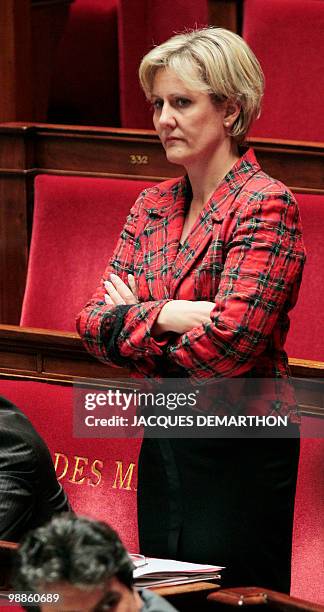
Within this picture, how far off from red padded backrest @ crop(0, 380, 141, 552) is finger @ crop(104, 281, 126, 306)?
168 millimetres

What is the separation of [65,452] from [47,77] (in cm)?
66

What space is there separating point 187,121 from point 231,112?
2 cm

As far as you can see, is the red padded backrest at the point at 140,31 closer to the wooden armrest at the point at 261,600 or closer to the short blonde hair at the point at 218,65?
the short blonde hair at the point at 218,65

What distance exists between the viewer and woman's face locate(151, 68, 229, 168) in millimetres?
504

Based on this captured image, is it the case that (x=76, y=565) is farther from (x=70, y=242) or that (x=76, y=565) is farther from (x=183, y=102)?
(x=70, y=242)

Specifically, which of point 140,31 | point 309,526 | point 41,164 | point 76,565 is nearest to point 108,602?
point 76,565

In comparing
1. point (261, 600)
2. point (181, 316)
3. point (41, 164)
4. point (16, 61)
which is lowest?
point (261, 600)

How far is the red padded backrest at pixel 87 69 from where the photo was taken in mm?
1213

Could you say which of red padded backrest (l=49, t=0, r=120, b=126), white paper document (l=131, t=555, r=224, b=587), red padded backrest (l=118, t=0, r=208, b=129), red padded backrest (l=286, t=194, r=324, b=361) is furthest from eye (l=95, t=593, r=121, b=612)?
red padded backrest (l=49, t=0, r=120, b=126)

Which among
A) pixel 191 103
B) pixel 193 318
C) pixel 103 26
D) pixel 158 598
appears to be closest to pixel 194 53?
pixel 191 103

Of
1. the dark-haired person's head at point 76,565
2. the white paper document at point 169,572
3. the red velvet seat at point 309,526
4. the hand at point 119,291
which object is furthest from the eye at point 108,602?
the red velvet seat at point 309,526

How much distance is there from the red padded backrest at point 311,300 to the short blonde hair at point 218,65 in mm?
286

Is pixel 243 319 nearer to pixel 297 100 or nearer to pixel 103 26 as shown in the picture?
pixel 297 100

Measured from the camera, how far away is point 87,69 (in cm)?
122
